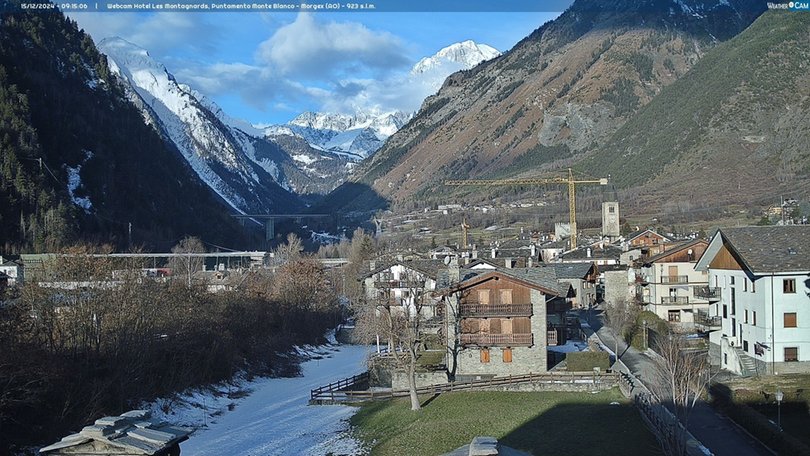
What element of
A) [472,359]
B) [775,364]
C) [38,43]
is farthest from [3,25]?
[775,364]

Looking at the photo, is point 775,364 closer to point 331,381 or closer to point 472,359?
point 472,359

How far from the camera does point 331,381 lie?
194ft

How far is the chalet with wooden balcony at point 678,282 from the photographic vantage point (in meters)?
68.1

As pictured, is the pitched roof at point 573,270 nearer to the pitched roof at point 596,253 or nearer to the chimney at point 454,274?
the pitched roof at point 596,253

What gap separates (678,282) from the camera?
6856 cm

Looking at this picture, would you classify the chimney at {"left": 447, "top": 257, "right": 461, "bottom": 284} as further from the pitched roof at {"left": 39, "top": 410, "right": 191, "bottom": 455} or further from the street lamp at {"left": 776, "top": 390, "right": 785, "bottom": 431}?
the pitched roof at {"left": 39, "top": 410, "right": 191, "bottom": 455}

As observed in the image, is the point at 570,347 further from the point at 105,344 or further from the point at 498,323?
the point at 105,344

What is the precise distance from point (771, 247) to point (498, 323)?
1645 cm

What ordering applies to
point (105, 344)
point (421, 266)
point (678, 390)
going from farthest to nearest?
point (421, 266), point (105, 344), point (678, 390)

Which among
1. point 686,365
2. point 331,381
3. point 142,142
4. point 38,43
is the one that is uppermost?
point 38,43

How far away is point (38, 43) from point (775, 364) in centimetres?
15169

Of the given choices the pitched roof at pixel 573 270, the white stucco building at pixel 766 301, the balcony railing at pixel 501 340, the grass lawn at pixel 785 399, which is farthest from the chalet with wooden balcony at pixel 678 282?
the grass lawn at pixel 785 399

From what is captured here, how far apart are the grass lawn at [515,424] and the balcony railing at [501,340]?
3.85m

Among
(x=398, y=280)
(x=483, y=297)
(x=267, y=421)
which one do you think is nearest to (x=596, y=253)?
(x=398, y=280)
